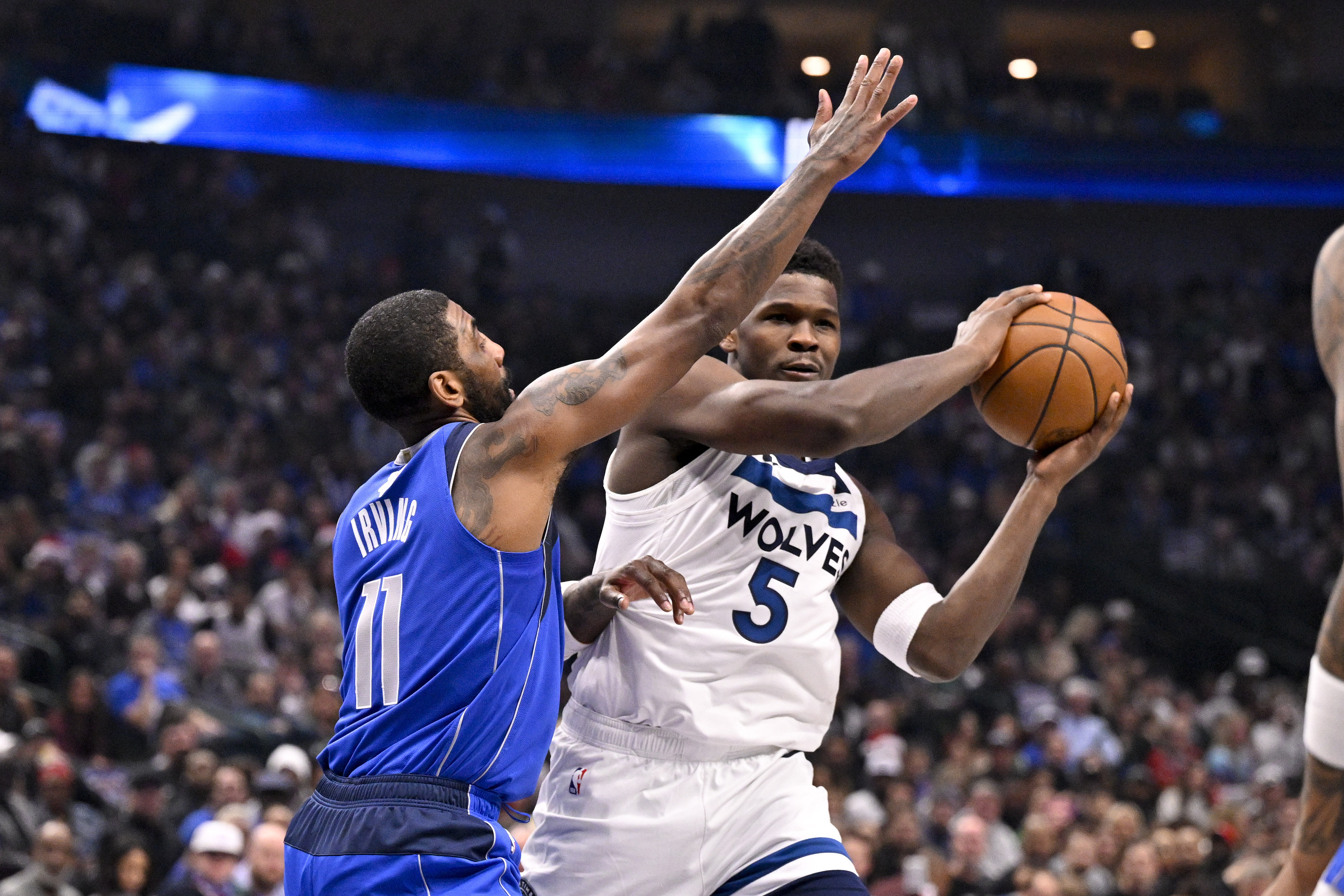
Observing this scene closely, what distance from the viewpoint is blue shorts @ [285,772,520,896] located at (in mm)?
2584

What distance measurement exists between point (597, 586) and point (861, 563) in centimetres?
75

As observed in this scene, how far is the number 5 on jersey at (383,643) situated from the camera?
2736mm

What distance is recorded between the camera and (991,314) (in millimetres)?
3311

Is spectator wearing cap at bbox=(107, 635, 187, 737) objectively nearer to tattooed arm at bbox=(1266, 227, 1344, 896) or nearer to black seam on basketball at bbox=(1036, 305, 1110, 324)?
black seam on basketball at bbox=(1036, 305, 1110, 324)

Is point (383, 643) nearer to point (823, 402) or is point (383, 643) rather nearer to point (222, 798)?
point (823, 402)

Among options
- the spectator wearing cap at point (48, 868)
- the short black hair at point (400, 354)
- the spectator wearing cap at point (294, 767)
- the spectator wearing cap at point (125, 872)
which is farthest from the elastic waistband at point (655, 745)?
the spectator wearing cap at point (294, 767)

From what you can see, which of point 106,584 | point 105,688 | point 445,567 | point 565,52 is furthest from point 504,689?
point 565,52

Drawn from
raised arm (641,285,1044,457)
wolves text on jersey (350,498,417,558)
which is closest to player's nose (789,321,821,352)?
raised arm (641,285,1044,457)

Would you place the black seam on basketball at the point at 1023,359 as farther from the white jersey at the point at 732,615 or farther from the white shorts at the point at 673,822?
the white shorts at the point at 673,822

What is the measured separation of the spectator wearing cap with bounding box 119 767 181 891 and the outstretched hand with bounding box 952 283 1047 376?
210 inches

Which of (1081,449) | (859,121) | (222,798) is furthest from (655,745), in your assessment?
(222,798)

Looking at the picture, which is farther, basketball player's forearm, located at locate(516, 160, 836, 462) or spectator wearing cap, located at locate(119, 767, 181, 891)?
spectator wearing cap, located at locate(119, 767, 181, 891)

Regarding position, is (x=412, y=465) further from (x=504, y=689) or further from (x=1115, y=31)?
(x=1115, y=31)

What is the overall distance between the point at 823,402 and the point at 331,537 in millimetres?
8904
